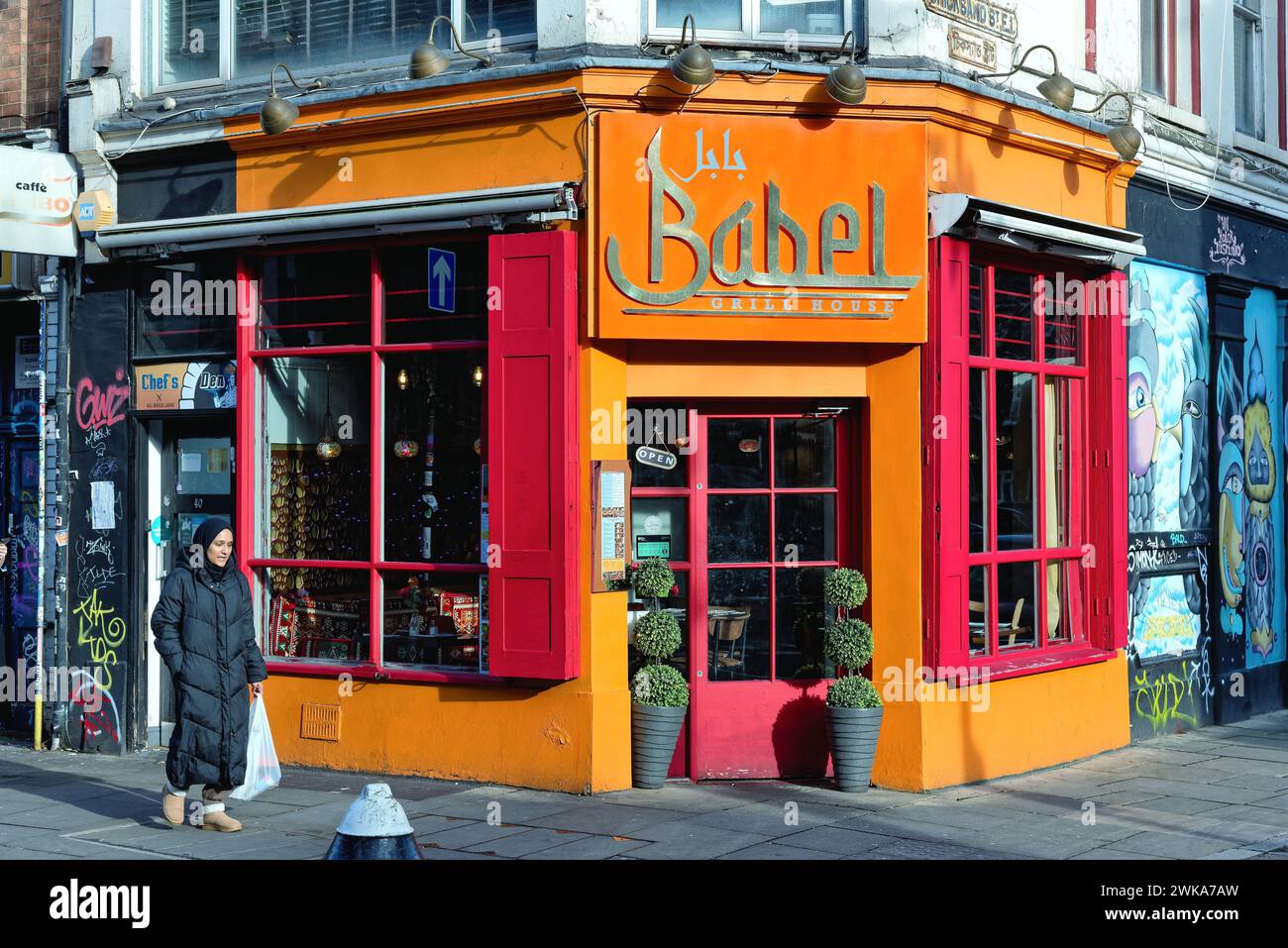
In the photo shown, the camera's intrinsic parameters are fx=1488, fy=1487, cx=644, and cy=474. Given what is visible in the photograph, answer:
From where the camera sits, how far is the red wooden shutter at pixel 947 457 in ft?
32.8

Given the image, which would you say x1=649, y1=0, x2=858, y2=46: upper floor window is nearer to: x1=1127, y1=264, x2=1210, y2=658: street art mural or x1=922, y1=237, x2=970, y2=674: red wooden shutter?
x1=922, y1=237, x2=970, y2=674: red wooden shutter

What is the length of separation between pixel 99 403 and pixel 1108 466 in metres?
7.97

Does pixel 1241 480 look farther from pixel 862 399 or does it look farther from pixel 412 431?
pixel 412 431

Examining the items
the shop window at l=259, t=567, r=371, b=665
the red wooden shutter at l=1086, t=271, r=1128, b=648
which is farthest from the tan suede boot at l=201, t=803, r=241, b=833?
the red wooden shutter at l=1086, t=271, r=1128, b=648

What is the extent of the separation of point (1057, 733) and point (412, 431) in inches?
206

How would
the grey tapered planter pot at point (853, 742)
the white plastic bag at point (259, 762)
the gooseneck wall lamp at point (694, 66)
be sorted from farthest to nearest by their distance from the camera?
the grey tapered planter pot at point (853, 742) → the gooseneck wall lamp at point (694, 66) → the white plastic bag at point (259, 762)

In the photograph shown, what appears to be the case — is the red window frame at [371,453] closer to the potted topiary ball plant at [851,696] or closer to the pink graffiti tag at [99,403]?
the pink graffiti tag at [99,403]

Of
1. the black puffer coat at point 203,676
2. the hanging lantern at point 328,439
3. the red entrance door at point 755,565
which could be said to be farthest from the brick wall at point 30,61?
the red entrance door at point 755,565

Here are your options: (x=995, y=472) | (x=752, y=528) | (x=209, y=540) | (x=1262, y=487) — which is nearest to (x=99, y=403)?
(x=209, y=540)

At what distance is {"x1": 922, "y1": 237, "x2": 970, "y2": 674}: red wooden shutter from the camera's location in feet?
32.8

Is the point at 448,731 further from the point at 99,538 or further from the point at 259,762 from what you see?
the point at 99,538

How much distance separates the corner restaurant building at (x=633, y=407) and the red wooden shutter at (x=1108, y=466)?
0.45 metres

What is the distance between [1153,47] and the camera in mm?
12781

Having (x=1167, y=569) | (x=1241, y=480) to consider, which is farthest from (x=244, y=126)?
(x=1241, y=480)
